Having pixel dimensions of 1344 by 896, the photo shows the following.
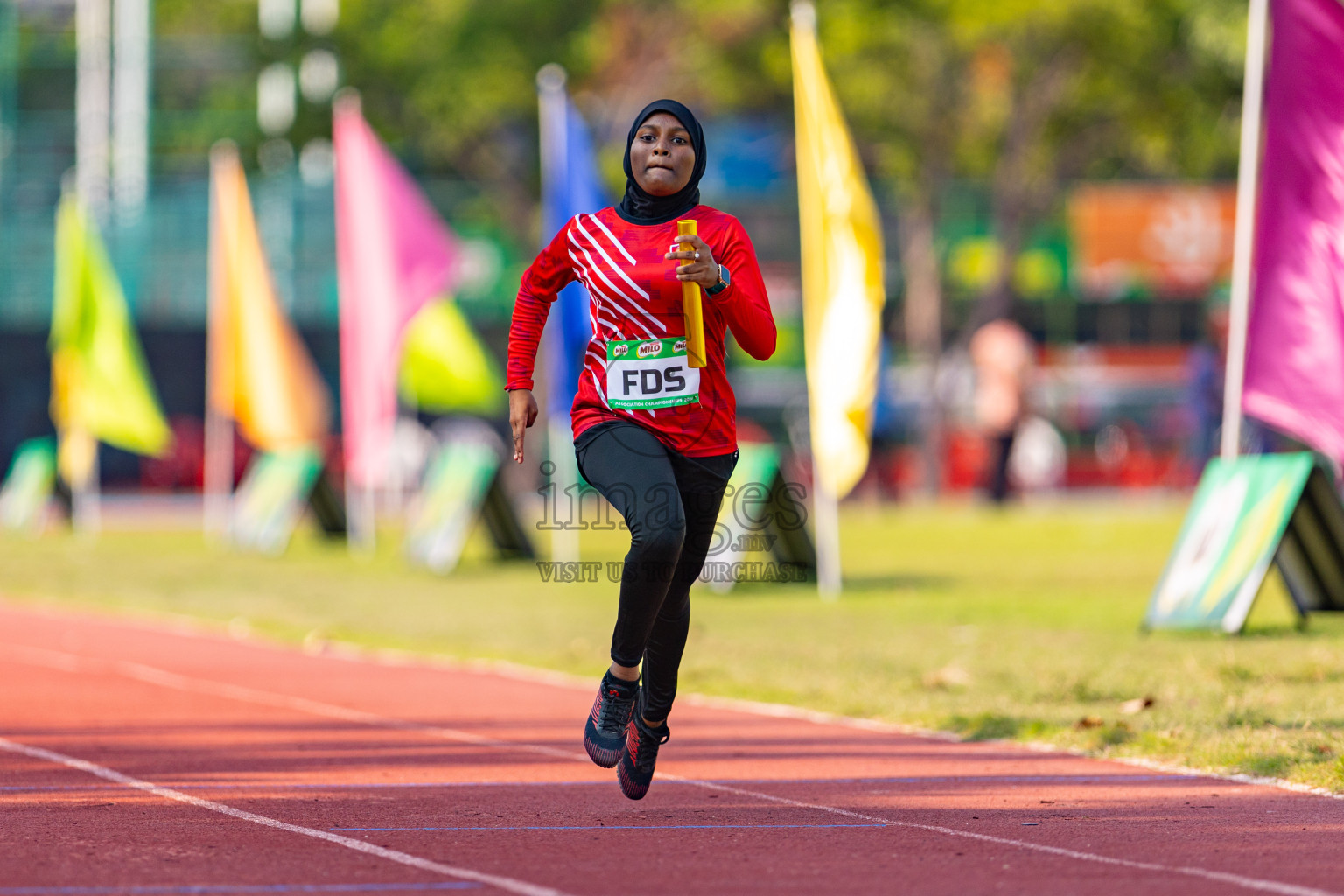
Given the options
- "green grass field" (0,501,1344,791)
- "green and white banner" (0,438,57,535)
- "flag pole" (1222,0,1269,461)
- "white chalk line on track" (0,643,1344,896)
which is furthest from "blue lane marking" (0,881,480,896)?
"green and white banner" (0,438,57,535)

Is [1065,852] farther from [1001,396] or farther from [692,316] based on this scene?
[1001,396]

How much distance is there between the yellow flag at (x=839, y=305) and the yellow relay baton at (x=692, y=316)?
881 cm

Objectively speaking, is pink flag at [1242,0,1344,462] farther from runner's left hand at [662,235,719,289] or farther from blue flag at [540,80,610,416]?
blue flag at [540,80,610,416]

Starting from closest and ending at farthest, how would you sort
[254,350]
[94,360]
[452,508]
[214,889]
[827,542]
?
[214,889] < [827,542] < [452,508] < [94,360] < [254,350]

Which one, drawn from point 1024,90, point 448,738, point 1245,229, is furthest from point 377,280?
point 1024,90

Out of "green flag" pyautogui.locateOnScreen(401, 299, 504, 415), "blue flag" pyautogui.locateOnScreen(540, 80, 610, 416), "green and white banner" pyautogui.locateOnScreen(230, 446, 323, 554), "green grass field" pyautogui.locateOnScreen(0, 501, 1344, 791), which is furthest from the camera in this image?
"green flag" pyautogui.locateOnScreen(401, 299, 504, 415)

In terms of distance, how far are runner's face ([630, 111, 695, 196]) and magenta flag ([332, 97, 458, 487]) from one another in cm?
1445

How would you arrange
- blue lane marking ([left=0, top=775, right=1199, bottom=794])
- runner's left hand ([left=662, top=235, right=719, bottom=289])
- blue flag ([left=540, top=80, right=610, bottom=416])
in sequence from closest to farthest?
runner's left hand ([left=662, top=235, right=719, bottom=289]), blue lane marking ([left=0, top=775, right=1199, bottom=794]), blue flag ([left=540, top=80, right=610, bottom=416])

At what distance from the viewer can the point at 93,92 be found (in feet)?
157

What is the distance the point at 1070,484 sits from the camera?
4291 cm

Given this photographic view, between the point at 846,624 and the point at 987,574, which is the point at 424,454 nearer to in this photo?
the point at 987,574

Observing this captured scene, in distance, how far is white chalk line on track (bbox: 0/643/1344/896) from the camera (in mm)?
5270

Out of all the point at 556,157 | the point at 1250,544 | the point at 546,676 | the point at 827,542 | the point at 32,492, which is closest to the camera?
the point at 546,676

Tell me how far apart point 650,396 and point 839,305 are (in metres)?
8.77
